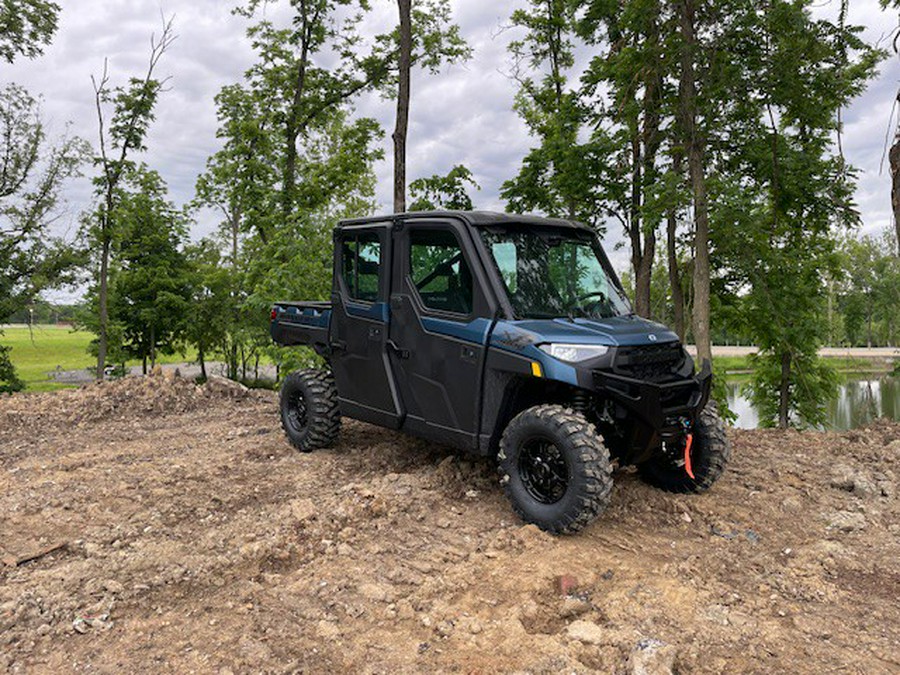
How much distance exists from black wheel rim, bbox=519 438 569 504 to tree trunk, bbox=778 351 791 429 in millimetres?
13868

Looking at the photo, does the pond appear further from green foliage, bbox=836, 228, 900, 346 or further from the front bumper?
the front bumper

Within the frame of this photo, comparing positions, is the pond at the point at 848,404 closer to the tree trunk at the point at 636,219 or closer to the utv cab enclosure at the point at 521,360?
the tree trunk at the point at 636,219

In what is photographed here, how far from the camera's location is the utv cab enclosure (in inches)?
163

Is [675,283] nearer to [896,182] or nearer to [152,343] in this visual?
[896,182]

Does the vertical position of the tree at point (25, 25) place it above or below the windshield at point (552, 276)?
above

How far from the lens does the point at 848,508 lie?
4.82 metres

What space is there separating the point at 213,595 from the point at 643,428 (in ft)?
9.29

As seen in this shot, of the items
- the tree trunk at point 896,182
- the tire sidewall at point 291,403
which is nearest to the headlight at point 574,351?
the tire sidewall at point 291,403

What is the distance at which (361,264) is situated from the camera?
5664mm

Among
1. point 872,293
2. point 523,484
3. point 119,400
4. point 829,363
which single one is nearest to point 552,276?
point 523,484

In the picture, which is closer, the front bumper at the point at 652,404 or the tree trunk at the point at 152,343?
the front bumper at the point at 652,404

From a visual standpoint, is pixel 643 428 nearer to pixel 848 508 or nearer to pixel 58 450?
pixel 848 508

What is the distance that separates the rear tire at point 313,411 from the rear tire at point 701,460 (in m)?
3.06

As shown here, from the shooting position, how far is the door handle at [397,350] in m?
5.12
